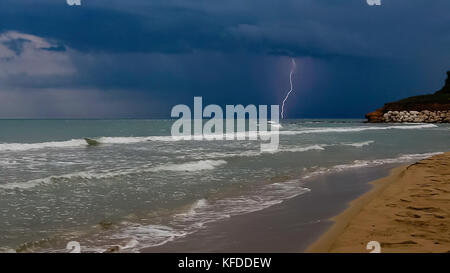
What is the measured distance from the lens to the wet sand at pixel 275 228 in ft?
15.5

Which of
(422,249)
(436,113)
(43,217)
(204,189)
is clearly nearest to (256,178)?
(204,189)

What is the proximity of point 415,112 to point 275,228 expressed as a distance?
354 ft

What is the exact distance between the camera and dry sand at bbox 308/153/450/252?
423 cm

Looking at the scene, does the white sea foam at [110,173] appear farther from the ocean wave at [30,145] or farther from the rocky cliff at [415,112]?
the rocky cliff at [415,112]

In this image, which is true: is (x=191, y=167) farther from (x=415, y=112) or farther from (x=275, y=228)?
(x=415, y=112)

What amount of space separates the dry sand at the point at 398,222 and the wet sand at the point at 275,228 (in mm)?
271

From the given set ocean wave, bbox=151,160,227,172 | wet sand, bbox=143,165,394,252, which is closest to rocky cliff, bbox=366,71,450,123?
ocean wave, bbox=151,160,227,172

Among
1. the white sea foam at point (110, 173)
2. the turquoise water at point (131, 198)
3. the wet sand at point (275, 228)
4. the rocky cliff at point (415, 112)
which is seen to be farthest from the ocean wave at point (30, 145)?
the rocky cliff at point (415, 112)
